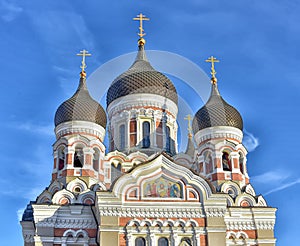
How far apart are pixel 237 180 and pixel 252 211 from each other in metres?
1.69

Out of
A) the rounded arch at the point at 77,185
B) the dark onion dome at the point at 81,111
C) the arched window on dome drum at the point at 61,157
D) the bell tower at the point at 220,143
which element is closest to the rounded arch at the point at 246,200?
the bell tower at the point at 220,143

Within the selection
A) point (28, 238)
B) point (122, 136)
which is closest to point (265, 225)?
point (122, 136)

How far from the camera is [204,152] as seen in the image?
71.7ft

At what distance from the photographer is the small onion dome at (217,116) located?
2188 cm

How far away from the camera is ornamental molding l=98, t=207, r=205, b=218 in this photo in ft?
56.7

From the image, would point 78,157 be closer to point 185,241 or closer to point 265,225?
point 185,241

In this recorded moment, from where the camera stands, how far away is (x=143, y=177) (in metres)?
17.9

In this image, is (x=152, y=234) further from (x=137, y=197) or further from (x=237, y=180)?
(x=237, y=180)

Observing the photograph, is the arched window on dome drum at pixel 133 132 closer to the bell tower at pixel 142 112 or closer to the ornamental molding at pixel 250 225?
the bell tower at pixel 142 112

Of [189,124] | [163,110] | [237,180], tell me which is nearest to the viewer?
[237,180]

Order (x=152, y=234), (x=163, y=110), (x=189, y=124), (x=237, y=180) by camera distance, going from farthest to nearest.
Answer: (x=189, y=124), (x=163, y=110), (x=237, y=180), (x=152, y=234)

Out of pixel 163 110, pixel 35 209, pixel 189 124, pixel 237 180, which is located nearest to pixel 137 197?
pixel 35 209

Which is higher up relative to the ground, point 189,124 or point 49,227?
Result: point 189,124

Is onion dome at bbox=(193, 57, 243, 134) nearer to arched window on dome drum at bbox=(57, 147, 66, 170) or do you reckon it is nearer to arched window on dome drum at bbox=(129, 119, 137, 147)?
arched window on dome drum at bbox=(129, 119, 137, 147)
